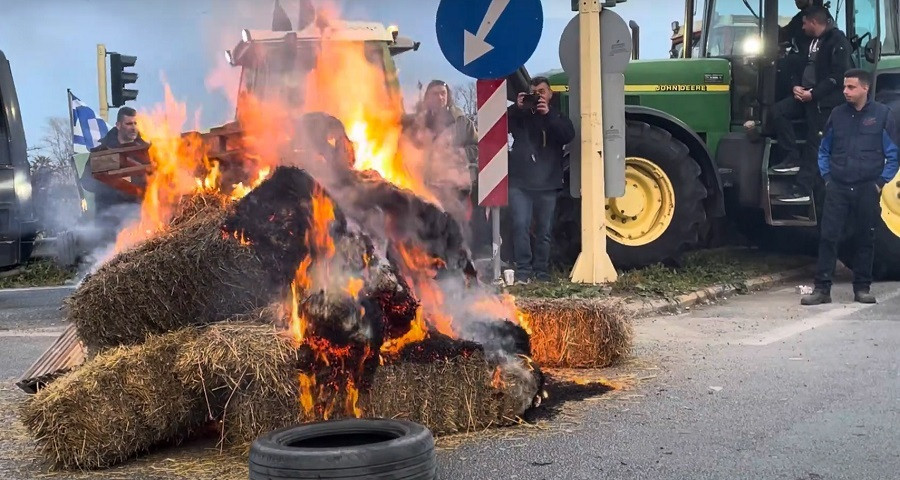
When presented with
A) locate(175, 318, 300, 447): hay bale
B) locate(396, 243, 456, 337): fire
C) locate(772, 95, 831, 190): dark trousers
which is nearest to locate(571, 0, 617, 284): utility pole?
locate(772, 95, 831, 190): dark trousers

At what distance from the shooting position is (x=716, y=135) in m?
11.8

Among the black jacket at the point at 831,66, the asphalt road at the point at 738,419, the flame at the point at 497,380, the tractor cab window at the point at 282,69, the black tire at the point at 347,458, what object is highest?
the black jacket at the point at 831,66

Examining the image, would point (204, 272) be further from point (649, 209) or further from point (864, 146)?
point (649, 209)

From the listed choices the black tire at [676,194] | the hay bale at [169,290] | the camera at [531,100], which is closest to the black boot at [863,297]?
the black tire at [676,194]

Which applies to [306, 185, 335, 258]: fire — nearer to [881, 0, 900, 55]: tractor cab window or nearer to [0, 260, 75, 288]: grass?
[881, 0, 900, 55]: tractor cab window

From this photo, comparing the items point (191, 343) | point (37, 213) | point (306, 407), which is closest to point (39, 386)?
point (191, 343)

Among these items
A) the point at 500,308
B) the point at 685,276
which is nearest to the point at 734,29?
the point at 685,276

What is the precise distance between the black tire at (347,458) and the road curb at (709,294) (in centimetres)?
502

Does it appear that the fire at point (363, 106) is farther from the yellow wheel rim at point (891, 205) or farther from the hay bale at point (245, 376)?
the yellow wheel rim at point (891, 205)

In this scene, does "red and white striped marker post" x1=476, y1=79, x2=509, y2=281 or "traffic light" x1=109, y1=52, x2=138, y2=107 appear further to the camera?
"traffic light" x1=109, y1=52, x2=138, y2=107

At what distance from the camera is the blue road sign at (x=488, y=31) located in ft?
26.1

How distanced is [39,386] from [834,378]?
14.6 ft

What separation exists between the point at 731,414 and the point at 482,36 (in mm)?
3856

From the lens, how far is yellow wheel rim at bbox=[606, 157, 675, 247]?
10906 millimetres
